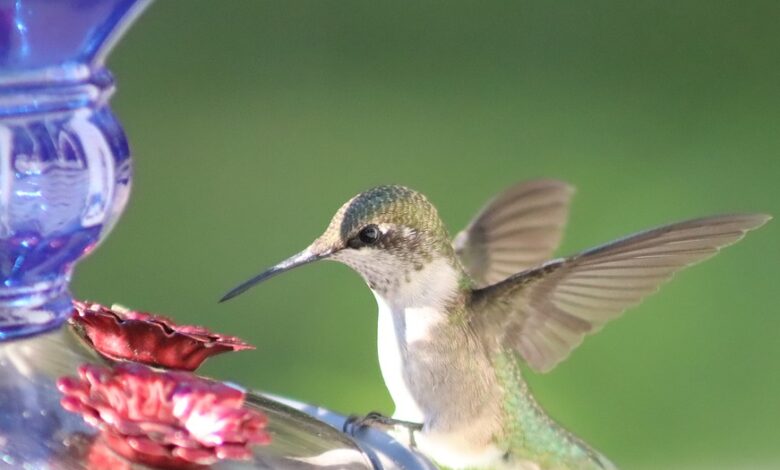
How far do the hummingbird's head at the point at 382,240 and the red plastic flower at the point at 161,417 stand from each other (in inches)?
12.5

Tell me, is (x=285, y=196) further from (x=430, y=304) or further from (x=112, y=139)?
(x=112, y=139)

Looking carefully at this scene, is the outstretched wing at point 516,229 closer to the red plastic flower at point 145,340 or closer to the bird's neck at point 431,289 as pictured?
the bird's neck at point 431,289

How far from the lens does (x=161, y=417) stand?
0.63m

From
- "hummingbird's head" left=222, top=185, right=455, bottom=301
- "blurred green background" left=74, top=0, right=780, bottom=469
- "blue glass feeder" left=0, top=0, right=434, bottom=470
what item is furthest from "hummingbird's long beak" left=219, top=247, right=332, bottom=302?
"blurred green background" left=74, top=0, right=780, bottom=469

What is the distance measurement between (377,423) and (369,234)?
170 millimetres

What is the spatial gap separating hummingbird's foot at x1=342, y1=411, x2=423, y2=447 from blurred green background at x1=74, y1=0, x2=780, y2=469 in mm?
1332

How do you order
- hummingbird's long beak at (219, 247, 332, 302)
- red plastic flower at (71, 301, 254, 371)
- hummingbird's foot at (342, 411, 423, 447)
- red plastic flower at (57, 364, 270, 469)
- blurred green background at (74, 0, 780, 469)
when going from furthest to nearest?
blurred green background at (74, 0, 780, 469)
hummingbird's long beak at (219, 247, 332, 302)
hummingbird's foot at (342, 411, 423, 447)
red plastic flower at (71, 301, 254, 371)
red plastic flower at (57, 364, 270, 469)

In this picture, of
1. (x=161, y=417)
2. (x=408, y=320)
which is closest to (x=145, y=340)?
(x=161, y=417)

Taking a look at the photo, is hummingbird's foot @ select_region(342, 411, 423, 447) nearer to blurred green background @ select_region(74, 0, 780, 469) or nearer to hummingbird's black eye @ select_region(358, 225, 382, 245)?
hummingbird's black eye @ select_region(358, 225, 382, 245)

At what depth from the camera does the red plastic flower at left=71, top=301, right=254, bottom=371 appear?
730mm

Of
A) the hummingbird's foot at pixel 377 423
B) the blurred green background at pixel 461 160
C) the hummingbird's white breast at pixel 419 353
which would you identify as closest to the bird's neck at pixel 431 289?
the hummingbird's white breast at pixel 419 353

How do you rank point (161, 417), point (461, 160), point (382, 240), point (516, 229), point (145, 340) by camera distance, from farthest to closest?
point (461, 160), point (516, 229), point (382, 240), point (145, 340), point (161, 417)

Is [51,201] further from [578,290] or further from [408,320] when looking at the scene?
[578,290]

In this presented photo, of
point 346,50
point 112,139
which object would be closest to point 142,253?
point 346,50
